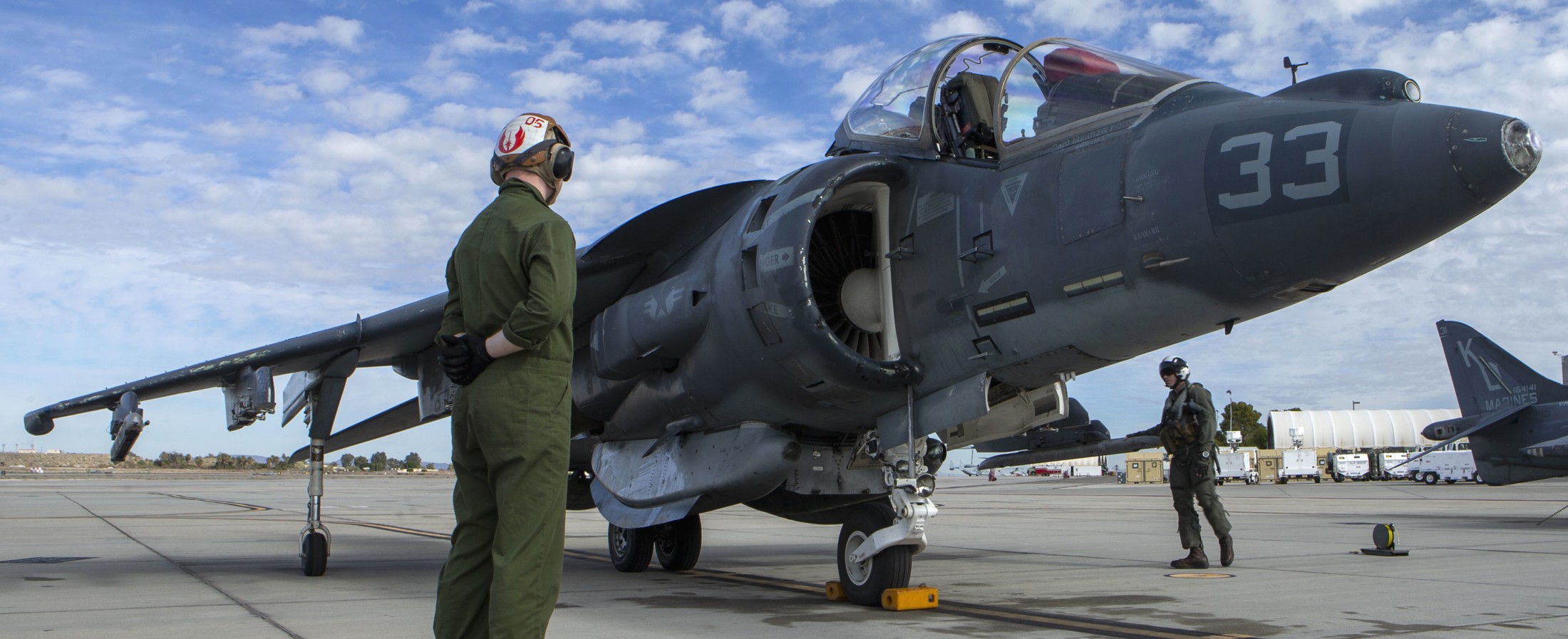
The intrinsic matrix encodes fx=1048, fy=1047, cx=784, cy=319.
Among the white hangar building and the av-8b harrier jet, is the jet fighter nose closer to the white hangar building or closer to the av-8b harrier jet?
the av-8b harrier jet

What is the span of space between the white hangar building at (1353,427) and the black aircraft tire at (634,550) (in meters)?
64.1

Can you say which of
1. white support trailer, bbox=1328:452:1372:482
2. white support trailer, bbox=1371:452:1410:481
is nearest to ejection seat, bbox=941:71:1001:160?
white support trailer, bbox=1328:452:1372:482

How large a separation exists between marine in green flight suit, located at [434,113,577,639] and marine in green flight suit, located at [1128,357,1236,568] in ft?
20.8

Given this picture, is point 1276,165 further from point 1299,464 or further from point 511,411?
point 1299,464

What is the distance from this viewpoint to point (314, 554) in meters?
8.24

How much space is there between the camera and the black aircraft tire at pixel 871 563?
5922mm

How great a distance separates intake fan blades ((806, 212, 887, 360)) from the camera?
604cm

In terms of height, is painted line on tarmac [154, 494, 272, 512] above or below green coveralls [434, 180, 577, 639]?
below

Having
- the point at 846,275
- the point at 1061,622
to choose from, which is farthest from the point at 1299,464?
the point at 1061,622

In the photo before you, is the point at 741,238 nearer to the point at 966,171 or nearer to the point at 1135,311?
the point at 966,171

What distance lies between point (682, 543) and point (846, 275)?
370 centimetres

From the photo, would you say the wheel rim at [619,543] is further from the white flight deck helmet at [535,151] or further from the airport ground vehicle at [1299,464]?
the airport ground vehicle at [1299,464]

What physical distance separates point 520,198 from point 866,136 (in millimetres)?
3341

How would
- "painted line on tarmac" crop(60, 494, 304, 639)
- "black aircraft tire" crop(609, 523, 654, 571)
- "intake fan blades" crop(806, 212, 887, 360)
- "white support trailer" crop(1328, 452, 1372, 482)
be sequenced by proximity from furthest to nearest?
1. "white support trailer" crop(1328, 452, 1372, 482)
2. "black aircraft tire" crop(609, 523, 654, 571)
3. "intake fan blades" crop(806, 212, 887, 360)
4. "painted line on tarmac" crop(60, 494, 304, 639)
